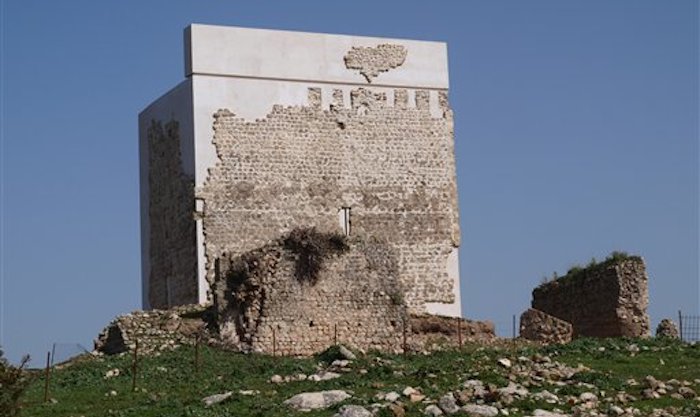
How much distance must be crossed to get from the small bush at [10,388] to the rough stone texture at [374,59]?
17404mm

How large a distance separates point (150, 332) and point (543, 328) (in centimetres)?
848

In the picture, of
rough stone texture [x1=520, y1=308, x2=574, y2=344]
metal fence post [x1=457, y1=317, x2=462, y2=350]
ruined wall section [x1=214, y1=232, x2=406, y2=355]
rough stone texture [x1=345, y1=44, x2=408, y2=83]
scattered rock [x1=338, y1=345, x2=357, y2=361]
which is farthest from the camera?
rough stone texture [x1=345, y1=44, x2=408, y2=83]

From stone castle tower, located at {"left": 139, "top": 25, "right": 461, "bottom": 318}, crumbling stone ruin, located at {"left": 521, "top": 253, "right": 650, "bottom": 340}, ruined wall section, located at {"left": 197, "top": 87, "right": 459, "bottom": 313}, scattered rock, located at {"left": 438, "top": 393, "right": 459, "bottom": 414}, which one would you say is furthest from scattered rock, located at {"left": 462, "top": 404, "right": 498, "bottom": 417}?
ruined wall section, located at {"left": 197, "top": 87, "right": 459, "bottom": 313}

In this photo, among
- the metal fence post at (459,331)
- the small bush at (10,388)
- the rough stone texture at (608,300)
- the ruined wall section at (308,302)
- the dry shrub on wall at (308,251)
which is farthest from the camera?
the rough stone texture at (608,300)

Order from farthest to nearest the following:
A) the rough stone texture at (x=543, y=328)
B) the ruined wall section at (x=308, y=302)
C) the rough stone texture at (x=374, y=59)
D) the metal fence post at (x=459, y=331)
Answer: the rough stone texture at (x=374, y=59) < the rough stone texture at (x=543, y=328) < the metal fence post at (x=459, y=331) < the ruined wall section at (x=308, y=302)

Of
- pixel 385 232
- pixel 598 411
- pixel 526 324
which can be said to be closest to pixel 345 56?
pixel 385 232

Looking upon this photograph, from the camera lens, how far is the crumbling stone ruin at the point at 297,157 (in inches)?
1452

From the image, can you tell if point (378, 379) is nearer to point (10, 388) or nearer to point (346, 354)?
point (346, 354)

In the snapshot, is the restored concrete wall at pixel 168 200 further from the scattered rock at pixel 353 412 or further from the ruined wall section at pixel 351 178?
the scattered rock at pixel 353 412

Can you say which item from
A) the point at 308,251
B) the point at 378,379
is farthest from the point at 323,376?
the point at 308,251

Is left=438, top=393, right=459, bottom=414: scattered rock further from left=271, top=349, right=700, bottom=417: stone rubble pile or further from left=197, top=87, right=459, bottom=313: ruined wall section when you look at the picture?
left=197, top=87, right=459, bottom=313: ruined wall section

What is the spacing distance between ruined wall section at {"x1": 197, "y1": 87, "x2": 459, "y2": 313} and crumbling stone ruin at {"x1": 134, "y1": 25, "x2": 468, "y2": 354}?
23mm

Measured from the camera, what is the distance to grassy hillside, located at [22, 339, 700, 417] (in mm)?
23391

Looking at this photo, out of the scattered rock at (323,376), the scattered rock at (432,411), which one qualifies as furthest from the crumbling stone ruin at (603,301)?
the scattered rock at (432,411)
